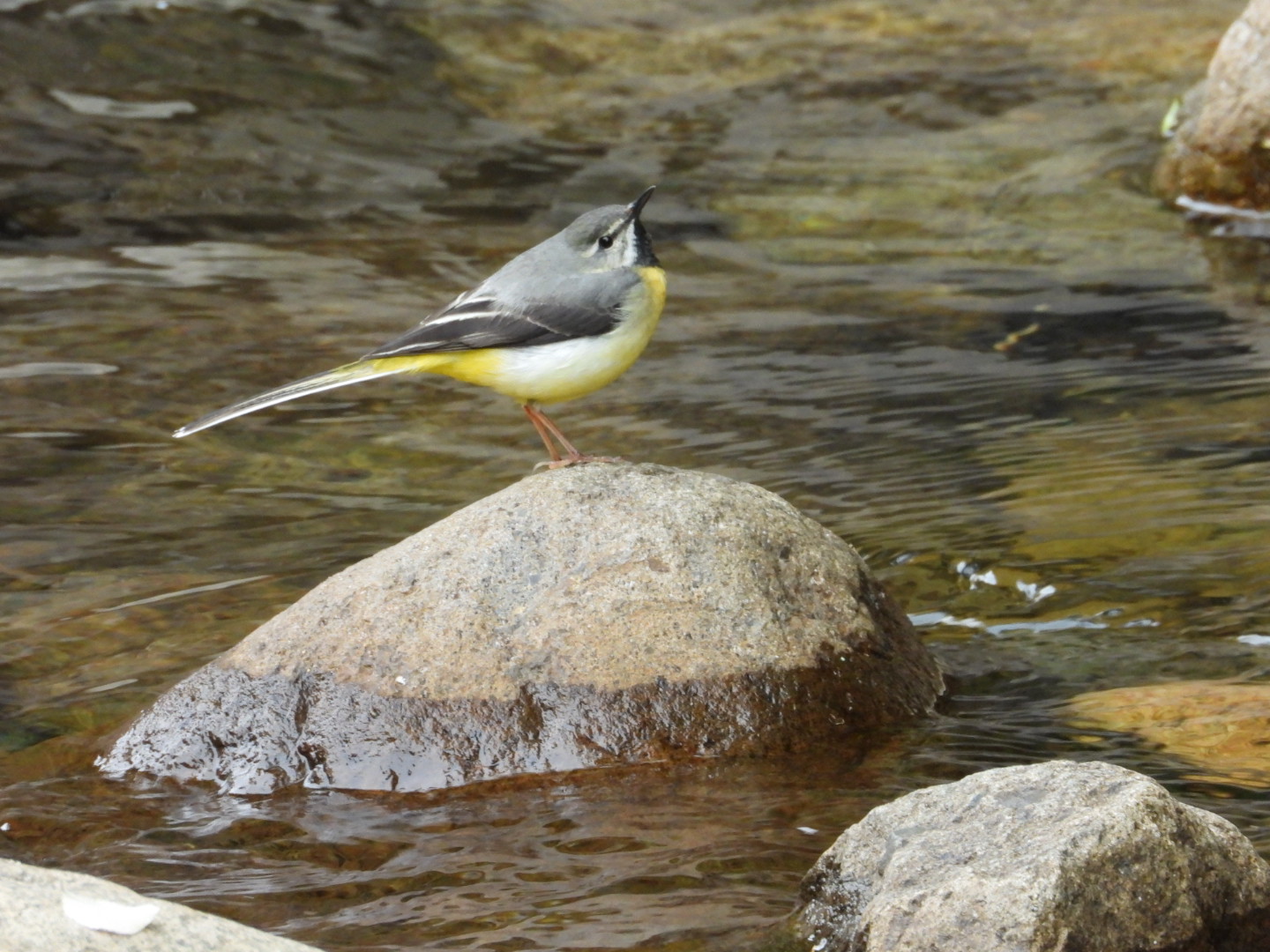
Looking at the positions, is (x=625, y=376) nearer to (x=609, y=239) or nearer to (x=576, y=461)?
(x=609, y=239)

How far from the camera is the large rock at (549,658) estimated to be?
5.91 metres

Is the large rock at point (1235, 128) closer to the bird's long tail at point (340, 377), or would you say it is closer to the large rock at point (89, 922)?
the bird's long tail at point (340, 377)

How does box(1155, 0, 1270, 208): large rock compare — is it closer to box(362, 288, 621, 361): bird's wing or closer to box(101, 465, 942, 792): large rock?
box(362, 288, 621, 361): bird's wing

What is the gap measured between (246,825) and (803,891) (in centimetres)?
207

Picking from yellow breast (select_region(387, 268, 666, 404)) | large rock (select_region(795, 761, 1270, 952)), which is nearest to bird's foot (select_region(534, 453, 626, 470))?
yellow breast (select_region(387, 268, 666, 404))

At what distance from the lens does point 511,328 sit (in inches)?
266

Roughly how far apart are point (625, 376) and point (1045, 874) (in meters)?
7.39

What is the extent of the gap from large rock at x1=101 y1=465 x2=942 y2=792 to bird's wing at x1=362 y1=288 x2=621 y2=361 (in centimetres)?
73

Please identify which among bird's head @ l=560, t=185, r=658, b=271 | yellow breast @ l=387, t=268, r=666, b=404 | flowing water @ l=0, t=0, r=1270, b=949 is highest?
bird's head @ l=560, t=185, r=658, b=271

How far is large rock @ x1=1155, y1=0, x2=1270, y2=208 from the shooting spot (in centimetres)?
1328

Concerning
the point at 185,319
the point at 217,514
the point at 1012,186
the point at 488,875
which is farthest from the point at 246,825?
the point at 1012,186

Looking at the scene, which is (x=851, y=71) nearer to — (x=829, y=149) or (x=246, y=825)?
(x=829, y=149)

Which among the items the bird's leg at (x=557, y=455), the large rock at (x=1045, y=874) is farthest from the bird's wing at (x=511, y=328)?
the large rock at (x=1045, y=874)

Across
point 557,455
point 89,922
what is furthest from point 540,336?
point 89,922
